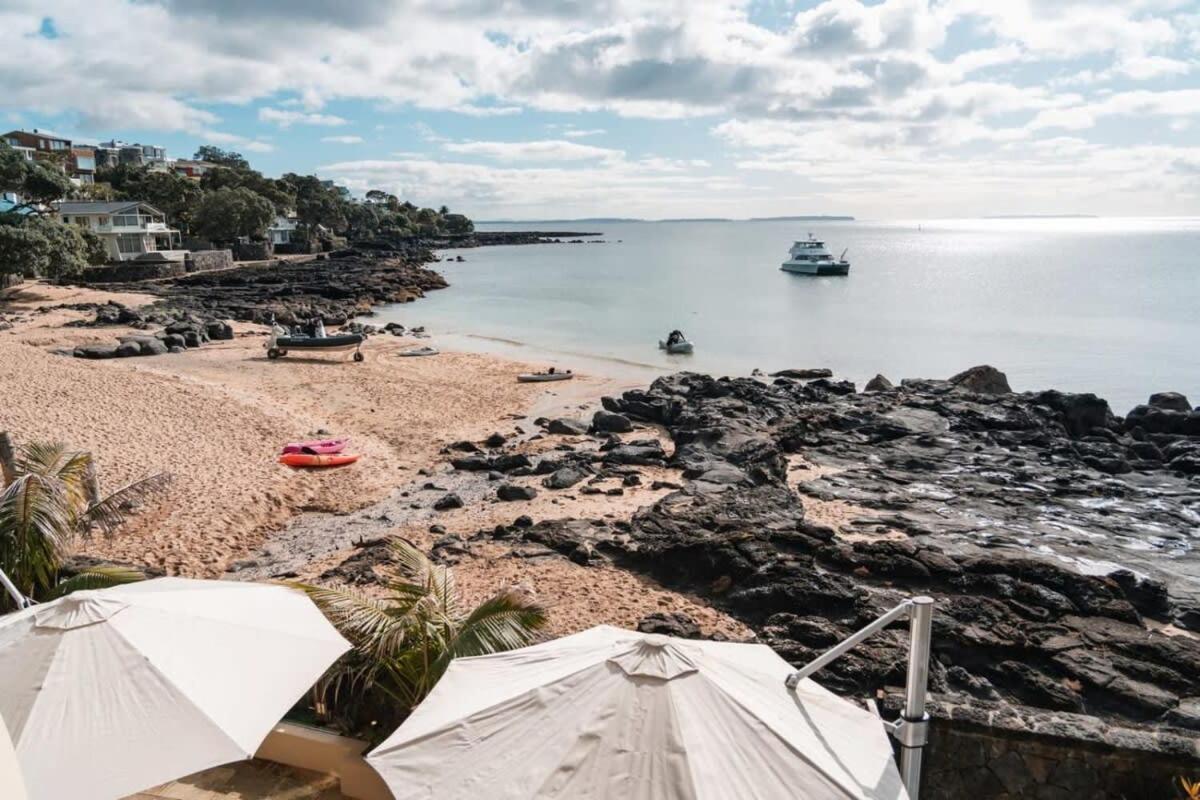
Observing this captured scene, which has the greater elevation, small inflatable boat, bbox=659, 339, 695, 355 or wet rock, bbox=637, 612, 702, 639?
small inflatable boat, bbox=659, 339, 695, 355

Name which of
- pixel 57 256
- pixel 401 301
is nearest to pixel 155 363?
pixel 57 256

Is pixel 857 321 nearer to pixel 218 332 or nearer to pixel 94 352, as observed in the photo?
pixel 218 332

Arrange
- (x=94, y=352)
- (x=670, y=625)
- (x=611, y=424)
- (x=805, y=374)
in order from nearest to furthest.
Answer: (x=670, y=625), (x=611, y=424), (x=94, y=352), (x=805, y=374)

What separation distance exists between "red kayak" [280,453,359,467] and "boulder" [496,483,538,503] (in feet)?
11.5

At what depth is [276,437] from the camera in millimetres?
17062

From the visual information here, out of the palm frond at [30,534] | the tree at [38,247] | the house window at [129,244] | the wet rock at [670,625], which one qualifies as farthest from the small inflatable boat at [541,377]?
the house window at [129,244]

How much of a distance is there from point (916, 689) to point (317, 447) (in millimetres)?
14136

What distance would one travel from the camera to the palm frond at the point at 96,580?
24.5ft

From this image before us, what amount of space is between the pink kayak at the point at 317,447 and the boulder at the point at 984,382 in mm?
19834

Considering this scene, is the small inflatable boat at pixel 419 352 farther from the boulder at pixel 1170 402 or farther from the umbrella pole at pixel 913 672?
the umbrella pole at pixel 913 672

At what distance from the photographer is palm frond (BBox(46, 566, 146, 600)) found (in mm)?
7473

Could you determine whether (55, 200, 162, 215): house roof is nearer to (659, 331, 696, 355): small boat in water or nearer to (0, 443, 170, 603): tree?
(659, 331, 696, 355): small boat in water

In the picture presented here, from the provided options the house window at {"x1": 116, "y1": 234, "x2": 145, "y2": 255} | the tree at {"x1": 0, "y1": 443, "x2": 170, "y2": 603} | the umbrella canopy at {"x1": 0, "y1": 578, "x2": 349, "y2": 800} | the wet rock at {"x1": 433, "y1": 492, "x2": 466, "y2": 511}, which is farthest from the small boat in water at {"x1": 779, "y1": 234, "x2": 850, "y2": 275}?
the umbrella canopy at {"x1": 0, "y1": 578, "x2": 349, "y2": 800}

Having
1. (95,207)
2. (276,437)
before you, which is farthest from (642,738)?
(95,207)
